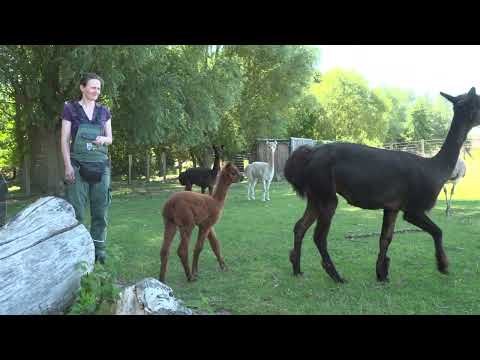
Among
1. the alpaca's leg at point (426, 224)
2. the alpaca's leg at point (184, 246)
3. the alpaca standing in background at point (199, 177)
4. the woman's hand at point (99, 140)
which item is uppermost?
the woman's hand at point (99, 140)

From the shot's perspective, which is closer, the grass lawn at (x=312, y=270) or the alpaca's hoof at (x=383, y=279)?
the grass lawn at (x=312, y=270)

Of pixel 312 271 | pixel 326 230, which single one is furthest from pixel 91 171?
pixel 312 271

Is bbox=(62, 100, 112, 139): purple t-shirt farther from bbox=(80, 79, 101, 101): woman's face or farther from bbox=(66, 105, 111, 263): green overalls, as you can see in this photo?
bbox=(80, 79, 101, 101): woman's face

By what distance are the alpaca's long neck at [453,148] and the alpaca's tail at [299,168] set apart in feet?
5.17

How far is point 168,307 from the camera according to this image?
334 centimetres

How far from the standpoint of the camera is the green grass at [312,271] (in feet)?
14.7

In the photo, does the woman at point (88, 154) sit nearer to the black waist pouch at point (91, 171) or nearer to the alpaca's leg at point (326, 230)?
the black waist pouch at point (91, 171)

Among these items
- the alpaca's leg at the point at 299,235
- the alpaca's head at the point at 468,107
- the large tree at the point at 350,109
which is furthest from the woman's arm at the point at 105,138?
the large tree at the point at 350,109

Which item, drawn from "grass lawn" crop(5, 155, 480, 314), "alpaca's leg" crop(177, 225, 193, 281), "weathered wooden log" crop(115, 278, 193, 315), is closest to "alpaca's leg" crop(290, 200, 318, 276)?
"grass lawn" crop(5, 155, 480, 314)

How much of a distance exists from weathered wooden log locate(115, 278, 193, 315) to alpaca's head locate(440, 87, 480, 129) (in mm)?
4139

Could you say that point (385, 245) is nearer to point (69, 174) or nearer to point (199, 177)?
point (69, 174)

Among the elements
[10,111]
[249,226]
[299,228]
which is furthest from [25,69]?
[299,228]

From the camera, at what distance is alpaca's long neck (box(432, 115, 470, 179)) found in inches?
219

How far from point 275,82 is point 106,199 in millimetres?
27184
